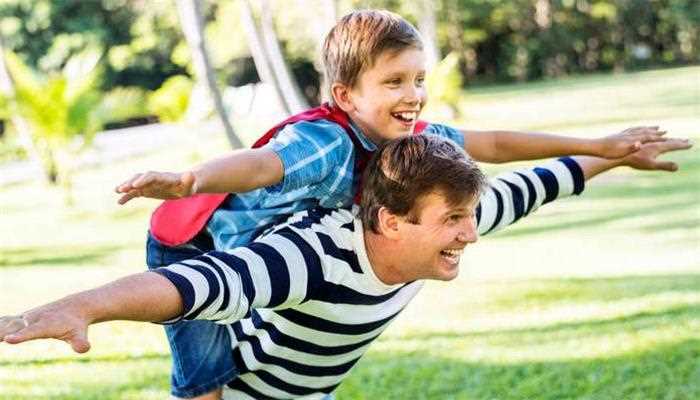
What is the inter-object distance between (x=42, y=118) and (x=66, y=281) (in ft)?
20.8

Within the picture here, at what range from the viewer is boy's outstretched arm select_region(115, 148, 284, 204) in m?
2.19

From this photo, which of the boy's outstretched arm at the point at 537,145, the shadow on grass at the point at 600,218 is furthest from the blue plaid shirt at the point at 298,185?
the shadow on grass at the point at 600,218

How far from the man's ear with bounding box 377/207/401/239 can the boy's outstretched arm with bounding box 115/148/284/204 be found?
25cm

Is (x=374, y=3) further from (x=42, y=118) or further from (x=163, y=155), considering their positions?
(x=42, y=118)

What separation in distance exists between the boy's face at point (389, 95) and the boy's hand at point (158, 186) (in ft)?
1.98

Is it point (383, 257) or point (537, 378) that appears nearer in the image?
point (383, 257)

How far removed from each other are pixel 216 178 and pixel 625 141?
1399mm

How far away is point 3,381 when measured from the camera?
5.47 m


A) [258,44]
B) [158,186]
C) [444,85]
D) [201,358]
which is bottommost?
[444,85]

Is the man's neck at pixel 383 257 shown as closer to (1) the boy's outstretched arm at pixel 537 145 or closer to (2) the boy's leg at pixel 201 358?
(2) the boy's leg at pixel 201 358

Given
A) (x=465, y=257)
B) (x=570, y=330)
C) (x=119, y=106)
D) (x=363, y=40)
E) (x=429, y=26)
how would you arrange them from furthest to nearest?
1. (x=429, y=26)
2. (x=119, y=106)
3. (x=465, y=257)
4. (x=570, y=330)
5. (x=363, y=40)

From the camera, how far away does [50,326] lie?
176 centimetres

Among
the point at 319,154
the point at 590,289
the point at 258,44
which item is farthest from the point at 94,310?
the point at 258,44

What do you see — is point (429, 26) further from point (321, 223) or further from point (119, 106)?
point (321, 223)
